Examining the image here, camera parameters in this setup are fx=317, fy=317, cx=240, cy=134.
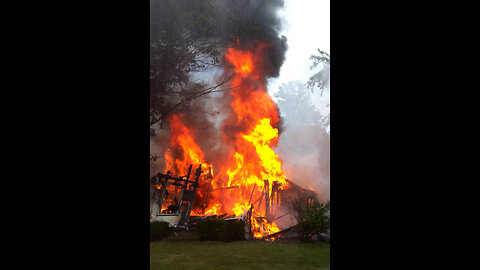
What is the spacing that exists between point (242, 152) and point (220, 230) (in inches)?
128

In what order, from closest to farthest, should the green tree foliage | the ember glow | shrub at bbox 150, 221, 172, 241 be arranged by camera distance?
1. the green tree foliage
2. shrub at bbox 150, 221, 172, 241
3. the ember glow

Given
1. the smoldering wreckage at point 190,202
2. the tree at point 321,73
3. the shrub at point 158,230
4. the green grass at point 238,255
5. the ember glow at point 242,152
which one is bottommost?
the green grass at point 238,255

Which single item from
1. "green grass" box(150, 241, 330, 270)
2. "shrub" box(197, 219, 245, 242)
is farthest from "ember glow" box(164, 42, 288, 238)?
"green grass" box(150, 241, 330, 270)

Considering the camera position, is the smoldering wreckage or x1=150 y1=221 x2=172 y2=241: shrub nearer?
x1=150 y1=221 x2=172 y2=241: shrub

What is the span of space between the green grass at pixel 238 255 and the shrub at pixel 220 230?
250 mm

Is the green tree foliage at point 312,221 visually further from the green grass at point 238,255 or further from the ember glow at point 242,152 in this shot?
the ember glow at point 242,152

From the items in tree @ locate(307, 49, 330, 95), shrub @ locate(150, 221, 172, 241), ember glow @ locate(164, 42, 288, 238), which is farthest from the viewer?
tree @ locate(307, 49, 330, 95)

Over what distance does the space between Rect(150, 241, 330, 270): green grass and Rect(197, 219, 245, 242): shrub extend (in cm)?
25

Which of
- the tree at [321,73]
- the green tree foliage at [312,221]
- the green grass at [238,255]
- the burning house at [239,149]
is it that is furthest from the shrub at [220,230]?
the tree at [321,73]

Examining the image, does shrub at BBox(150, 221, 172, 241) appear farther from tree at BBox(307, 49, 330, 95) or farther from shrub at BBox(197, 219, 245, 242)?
tree at BBox(307, 49, 330, 95)

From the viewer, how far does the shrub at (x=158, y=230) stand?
1073cm

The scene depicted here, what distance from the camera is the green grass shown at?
8453 millimetres
